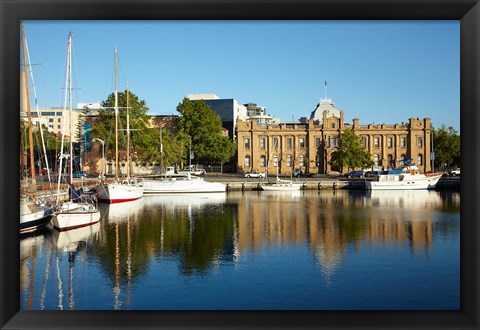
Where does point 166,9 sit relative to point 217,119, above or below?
below

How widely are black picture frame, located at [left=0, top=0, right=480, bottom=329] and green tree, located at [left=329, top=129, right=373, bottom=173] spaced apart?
4297 centimetres

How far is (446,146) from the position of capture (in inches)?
1908

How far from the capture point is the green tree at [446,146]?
4777cm

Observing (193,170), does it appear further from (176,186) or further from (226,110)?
(226,110)

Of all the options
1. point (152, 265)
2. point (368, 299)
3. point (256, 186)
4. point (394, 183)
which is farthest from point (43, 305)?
point (394, 183)

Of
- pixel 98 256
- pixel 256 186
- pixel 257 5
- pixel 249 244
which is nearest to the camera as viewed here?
pixel 257 5

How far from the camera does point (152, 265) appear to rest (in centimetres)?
1199

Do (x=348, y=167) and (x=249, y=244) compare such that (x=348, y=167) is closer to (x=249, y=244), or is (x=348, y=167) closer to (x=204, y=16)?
(x=249, y=244)

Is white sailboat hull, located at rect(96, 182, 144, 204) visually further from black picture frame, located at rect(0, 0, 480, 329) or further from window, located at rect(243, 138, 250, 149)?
window, located at rect(243, 138, 250, 149)

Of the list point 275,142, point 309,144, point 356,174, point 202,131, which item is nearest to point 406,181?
point 356,174

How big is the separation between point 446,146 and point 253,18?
161ft

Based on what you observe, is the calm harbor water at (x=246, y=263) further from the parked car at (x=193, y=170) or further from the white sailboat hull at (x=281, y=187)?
the parked car at (x=193, y=170)
